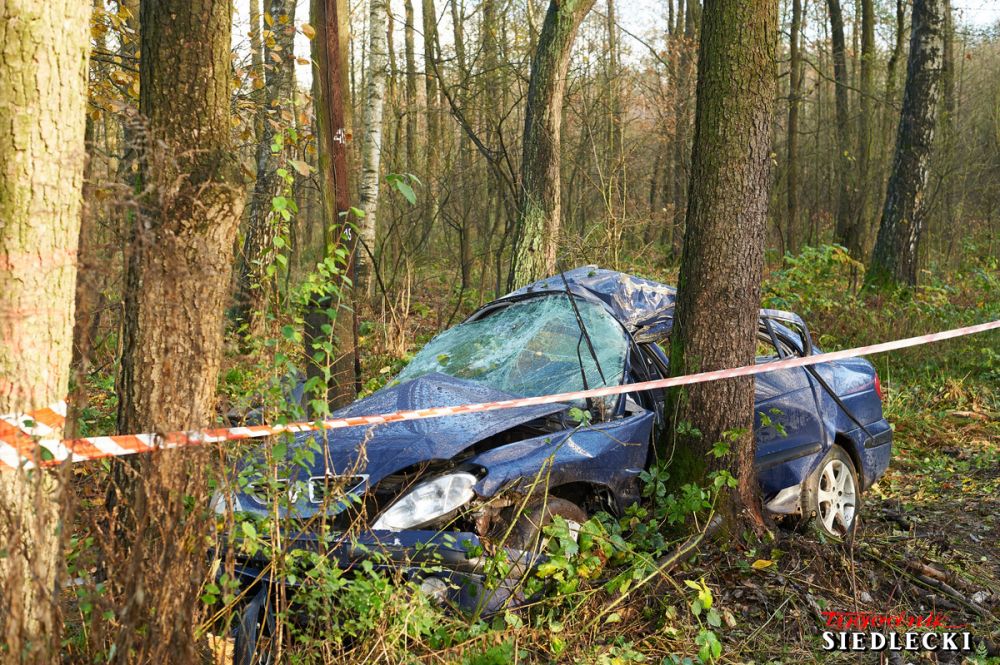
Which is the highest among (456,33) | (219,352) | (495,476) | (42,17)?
(456,33)

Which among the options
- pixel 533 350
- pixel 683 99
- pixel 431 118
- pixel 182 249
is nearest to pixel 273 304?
pixel 182 249

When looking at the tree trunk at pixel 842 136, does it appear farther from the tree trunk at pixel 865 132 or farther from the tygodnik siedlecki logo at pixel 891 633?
the tygodnik siedlecki logo at pixel 891 633

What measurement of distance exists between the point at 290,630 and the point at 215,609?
0.40 m

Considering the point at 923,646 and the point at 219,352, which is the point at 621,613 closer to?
the point at 923,646

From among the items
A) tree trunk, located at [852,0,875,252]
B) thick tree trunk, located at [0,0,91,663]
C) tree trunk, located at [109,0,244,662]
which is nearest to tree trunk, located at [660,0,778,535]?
tree trunk, located at [109,0,244,662]

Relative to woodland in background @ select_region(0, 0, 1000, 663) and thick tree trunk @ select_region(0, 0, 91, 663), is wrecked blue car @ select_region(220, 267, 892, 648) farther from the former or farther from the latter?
thick tree trunk @ select_region(0, 0, 91, 663)

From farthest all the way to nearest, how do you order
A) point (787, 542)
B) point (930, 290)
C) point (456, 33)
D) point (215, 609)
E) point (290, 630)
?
point (456, 33)
point (930, 290)
point (787, 542)
point (215, 609)
point (290, 630)

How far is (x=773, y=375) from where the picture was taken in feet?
17.2

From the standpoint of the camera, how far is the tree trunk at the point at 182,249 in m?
2.89

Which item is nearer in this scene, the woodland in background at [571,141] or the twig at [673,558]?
the twig at [673,558]

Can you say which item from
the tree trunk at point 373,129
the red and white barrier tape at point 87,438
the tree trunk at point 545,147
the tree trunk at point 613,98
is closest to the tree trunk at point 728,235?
the red and white barrier tape at point 87,438

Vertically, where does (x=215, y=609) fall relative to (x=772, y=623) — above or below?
above

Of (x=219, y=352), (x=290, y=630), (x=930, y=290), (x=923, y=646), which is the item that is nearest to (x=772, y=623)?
(x=923, y=646)

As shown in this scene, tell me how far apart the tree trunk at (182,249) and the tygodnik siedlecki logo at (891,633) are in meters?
2.77
